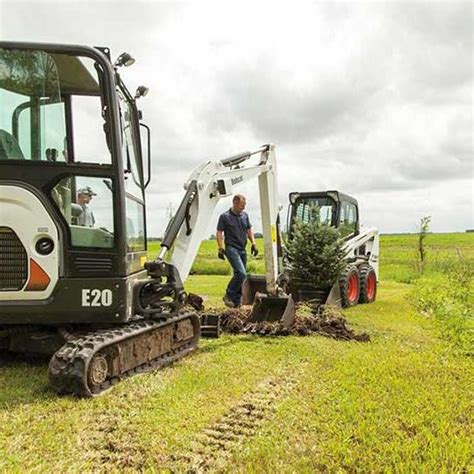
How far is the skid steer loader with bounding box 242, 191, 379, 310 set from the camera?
391 inches

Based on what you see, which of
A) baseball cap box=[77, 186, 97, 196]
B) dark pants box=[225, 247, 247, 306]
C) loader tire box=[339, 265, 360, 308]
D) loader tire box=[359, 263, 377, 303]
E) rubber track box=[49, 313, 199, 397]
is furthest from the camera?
loader tire box=[359, 263, 377, 303]

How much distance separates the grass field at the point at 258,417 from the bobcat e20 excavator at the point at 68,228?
323mm

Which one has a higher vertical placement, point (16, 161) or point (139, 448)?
point (16, 161)

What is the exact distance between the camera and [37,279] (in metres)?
4.52

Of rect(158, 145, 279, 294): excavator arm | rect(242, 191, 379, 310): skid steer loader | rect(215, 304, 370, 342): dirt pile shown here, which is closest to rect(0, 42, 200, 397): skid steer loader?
rect(158, 145, 279, 294): excavator arm

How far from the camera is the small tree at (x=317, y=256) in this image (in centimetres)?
982

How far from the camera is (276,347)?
6.37m

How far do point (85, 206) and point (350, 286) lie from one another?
7.27 meters

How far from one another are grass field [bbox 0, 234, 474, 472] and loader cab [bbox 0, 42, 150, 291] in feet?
3.81

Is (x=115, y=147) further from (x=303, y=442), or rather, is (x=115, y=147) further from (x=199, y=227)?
(x=303, y=442)

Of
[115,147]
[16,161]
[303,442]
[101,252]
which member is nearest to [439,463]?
[303,442]

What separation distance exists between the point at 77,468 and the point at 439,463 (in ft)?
6.79

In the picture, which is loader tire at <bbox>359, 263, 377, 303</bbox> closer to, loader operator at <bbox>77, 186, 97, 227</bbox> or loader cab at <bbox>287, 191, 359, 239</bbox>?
loader cab at <bbox>287, 191, 359, 239</bbox>

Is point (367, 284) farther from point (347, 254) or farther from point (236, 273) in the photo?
point (236, 273)
